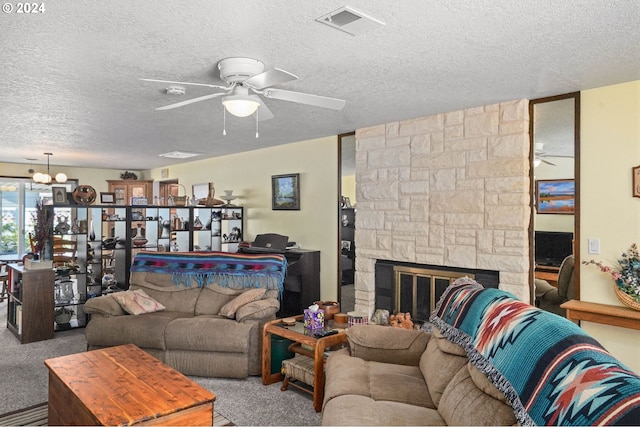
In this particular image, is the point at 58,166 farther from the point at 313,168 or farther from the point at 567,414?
the point at 567,414

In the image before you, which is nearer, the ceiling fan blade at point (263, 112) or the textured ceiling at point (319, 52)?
the textured ceiling at point (319, 52)

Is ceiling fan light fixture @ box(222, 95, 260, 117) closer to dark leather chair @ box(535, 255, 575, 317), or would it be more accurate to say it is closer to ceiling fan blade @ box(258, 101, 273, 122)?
ceiling fan blade @ box(258, 101, 273, 122)

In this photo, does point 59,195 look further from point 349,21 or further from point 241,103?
point 349,21

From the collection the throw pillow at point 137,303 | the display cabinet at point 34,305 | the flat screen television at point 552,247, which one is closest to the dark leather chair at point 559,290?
the flat screen television at point 552,247

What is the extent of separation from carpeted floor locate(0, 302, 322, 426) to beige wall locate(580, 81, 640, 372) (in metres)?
2.24

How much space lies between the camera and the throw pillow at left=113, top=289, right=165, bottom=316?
3.98 metres

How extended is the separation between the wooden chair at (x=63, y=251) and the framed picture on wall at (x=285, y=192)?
2556mm

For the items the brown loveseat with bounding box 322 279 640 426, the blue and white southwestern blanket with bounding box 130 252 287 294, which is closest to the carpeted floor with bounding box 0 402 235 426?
the brown loveseat with bounding box 322 279 640 426

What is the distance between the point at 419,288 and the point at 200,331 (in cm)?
210

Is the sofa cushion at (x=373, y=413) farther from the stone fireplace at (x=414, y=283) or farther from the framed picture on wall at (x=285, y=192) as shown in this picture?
the framed picture on wall at (x=285, y=192)

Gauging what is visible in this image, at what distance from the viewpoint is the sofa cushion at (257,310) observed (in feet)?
12.3

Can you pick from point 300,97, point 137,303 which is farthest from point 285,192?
point 300,97

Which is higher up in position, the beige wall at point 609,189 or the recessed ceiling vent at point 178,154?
the recessed ceiling vent at point 178,154

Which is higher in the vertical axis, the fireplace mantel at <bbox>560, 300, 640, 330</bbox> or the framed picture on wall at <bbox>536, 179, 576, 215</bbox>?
the framed picture on wall at <bbox>536, 179, 576, 215</bbox>
